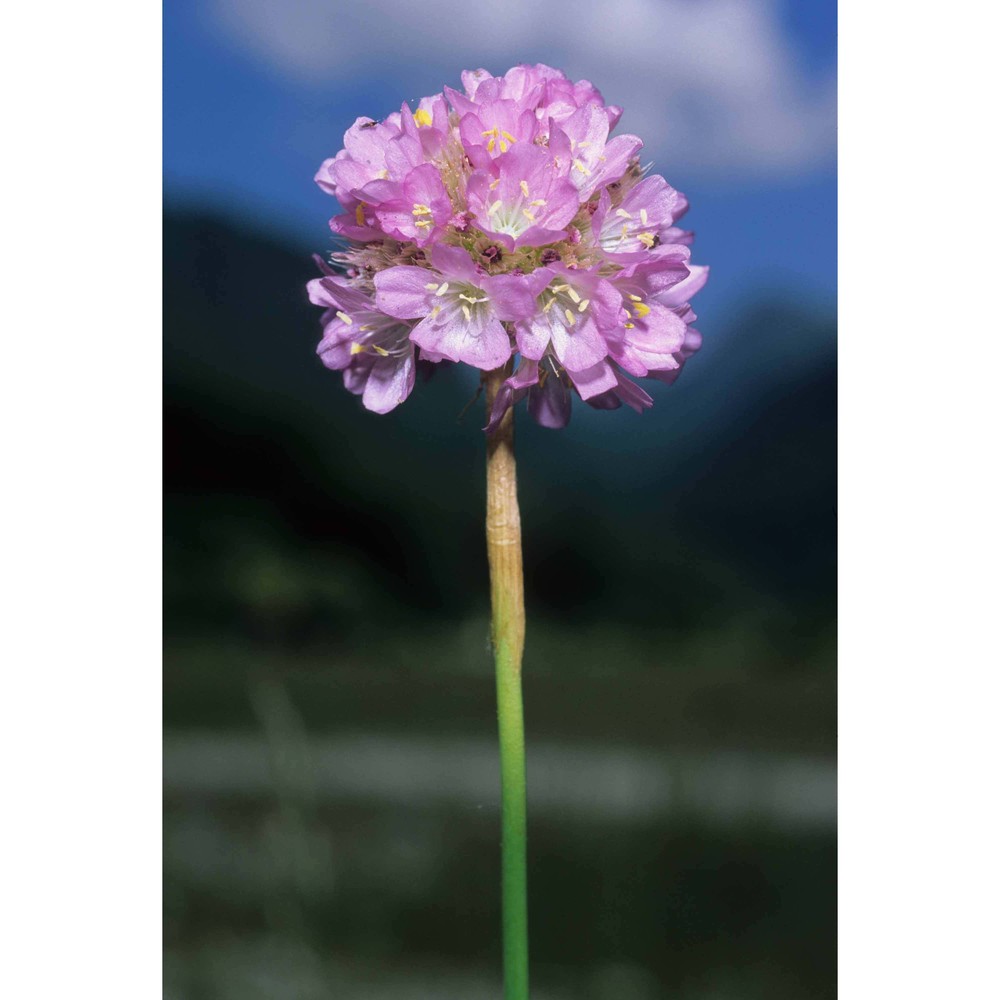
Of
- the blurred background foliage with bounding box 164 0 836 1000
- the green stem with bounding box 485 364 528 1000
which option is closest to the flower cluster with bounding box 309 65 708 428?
the green stem with bounding box 485 364 528 1000

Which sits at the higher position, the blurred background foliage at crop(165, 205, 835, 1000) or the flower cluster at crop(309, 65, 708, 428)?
the flower cluster at crop(309, 65, 708, 428)

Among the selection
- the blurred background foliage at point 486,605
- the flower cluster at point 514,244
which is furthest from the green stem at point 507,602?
the blurred background foliage at point 486,605

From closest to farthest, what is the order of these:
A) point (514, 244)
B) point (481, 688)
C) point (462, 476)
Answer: point (514, 244) < point (481, 688) < point (462, 476)

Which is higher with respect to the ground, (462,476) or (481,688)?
(462,476)

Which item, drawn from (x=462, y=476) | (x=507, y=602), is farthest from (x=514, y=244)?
(x=462, y=476)

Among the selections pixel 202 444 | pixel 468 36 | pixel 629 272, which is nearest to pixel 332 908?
pixel 202 444

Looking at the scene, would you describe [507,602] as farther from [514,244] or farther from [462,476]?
[462,476]

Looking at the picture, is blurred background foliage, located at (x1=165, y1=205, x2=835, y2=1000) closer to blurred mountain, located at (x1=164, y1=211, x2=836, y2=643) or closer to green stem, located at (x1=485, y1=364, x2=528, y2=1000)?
blurred mountain, located at (x1=164, y1=211, x2=836, y2=643)

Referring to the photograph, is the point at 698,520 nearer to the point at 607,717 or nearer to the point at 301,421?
the point at 607,717
